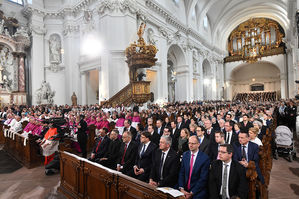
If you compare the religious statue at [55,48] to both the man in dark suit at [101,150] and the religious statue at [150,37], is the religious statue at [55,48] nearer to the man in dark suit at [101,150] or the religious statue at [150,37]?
the religious statue at [150,37]

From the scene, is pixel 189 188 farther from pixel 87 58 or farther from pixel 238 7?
pixel 238 7

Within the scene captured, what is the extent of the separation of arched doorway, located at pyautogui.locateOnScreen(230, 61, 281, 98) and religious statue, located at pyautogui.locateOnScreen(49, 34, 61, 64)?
26.8 meters

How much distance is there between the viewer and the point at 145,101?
460 inches

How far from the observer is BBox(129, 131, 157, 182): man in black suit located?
345cm

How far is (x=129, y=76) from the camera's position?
531 inches

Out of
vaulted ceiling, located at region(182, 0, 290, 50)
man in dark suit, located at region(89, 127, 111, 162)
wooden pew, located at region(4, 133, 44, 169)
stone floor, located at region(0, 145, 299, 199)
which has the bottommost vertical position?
stone floor, located at region(0, 145, 299, 199)

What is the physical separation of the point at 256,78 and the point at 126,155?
34.9 meters

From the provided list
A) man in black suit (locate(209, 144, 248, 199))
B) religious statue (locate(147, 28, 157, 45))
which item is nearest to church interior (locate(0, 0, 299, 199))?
man in black suit (locate(209, 144, 248, 199))

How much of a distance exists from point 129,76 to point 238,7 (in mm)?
22931

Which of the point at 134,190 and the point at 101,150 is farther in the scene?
the point at 101,150

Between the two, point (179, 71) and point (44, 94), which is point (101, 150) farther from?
point (179, 71)

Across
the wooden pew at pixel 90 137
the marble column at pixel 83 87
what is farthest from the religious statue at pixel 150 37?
the wooden pew at pixel 90 137

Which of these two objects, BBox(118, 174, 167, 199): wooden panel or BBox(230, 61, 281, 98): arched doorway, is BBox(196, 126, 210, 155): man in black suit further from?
BBox(230, 61, 281, 98): arched doorway

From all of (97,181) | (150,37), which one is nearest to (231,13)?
(150,37)
